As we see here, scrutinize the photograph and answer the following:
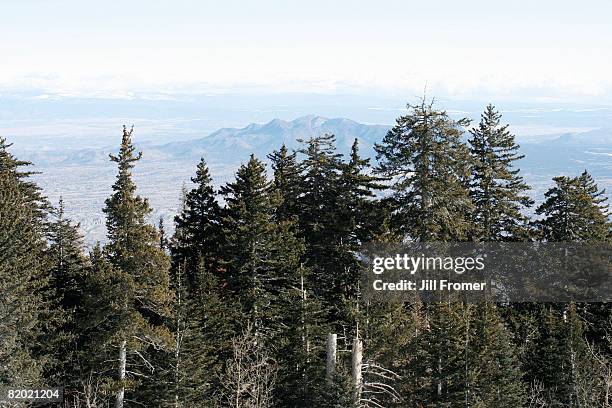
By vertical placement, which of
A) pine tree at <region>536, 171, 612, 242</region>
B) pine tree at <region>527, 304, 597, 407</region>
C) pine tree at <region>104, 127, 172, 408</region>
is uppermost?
pine tree at <region>536, 171, 612, 242</region>

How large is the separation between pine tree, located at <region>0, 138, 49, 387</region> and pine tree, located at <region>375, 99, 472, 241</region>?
1613cm

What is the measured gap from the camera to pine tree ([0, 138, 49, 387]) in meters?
24.0

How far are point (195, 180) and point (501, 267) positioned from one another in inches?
751

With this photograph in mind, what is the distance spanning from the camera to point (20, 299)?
25.1 meters

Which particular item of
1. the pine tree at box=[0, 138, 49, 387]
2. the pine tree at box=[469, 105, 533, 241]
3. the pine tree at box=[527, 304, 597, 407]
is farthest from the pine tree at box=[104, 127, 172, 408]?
the pine tree at box=[527, 304, 597, 407]

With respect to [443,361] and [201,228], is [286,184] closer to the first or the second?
[201,228]

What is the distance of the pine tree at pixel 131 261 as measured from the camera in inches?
969

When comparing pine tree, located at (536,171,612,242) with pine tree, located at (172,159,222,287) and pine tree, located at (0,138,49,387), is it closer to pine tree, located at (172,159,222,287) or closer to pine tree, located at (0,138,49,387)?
pine tree, located at (172,159,222,287)

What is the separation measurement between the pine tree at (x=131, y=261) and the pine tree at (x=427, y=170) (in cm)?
1212

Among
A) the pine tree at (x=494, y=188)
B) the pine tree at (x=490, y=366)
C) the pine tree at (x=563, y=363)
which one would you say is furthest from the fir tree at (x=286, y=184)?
the pine tree at (x=563, y=363)

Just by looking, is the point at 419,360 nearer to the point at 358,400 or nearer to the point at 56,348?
the point at 358,400

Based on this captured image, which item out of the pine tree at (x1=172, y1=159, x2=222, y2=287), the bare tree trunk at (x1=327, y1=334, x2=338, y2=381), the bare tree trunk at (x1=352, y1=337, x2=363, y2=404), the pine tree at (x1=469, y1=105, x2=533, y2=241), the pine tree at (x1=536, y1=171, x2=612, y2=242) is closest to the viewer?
the bare tree trunk at (x1=352, y1=337, x2=363, y2=404)

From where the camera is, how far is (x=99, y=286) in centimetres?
2497

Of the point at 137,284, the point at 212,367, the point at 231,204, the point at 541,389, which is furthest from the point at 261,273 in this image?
the point at 541,389
